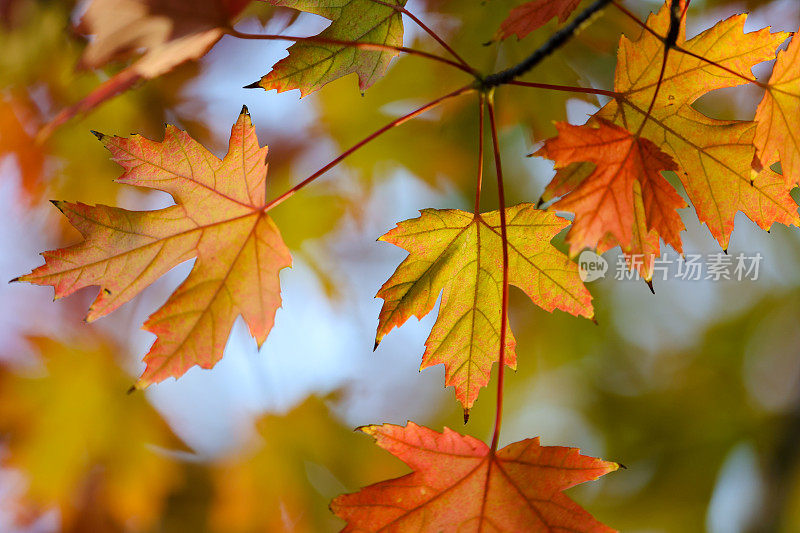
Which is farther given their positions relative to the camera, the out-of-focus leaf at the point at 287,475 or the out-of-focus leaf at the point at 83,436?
the out-of-focus leaf at the point at 287,475

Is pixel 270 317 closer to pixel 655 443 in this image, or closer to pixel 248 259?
pixel 248 259

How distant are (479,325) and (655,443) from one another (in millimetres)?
2463

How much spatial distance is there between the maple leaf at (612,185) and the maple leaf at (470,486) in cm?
27

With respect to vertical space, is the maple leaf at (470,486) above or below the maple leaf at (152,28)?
below

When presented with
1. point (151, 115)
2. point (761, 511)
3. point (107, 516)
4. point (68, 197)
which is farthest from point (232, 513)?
point (761, 511)

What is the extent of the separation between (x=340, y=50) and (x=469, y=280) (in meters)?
0.36

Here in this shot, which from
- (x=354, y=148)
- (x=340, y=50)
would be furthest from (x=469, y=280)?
(x=340, y=50)

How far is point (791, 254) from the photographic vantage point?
2.61 m

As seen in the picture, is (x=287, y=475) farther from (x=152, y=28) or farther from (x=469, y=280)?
(x=152, y=28)

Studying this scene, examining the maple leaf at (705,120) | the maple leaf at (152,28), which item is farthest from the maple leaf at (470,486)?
the maple leaf at (152,28)

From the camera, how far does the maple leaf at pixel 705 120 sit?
0.68 meters

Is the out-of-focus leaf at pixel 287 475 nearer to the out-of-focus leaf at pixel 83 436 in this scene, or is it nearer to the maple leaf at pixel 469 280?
the out-of-focus leaf at pixel 83 436

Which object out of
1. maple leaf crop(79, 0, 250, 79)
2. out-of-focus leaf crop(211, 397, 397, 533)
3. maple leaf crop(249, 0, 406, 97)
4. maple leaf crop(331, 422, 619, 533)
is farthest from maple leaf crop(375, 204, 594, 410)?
out-of-focus leaf crop(211, 397, 397, 533)

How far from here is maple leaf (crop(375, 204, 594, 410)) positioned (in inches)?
28.7
